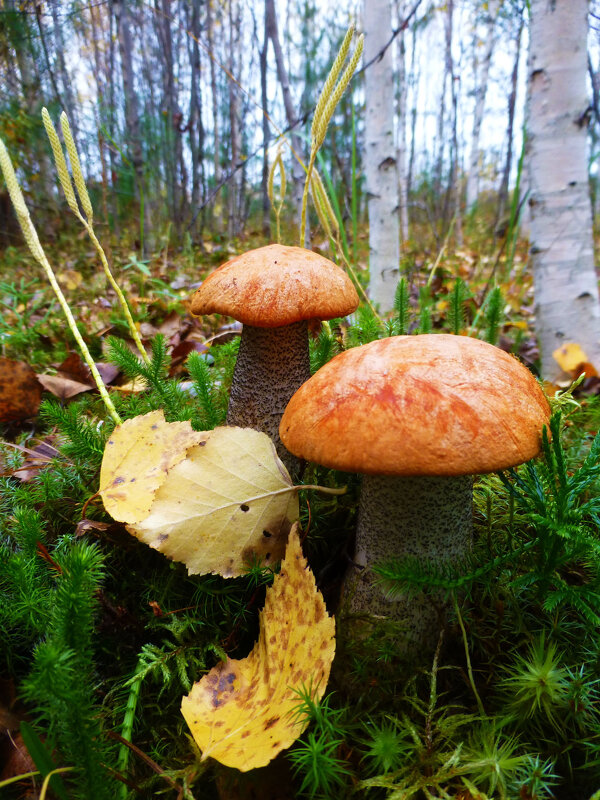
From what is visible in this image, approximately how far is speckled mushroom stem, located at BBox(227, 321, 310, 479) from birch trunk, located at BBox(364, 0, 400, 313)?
1.99 m

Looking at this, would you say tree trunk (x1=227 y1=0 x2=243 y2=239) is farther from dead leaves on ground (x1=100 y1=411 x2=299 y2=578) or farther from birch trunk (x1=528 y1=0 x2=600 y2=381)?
dead leaves on ground (x1=100 y1=411 x2=299 y2=578)

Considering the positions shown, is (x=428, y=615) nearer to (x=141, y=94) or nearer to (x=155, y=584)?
(x=155, y=584)

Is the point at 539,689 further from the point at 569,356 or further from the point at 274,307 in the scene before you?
the point at 569,356

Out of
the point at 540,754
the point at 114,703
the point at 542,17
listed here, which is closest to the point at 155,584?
the point at 114,703

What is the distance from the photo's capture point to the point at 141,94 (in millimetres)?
13047

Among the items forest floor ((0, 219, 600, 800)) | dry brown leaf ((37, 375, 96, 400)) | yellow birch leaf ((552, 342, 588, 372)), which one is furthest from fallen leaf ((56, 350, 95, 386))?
yellow birch leaf ((552, 342, 588, 372))

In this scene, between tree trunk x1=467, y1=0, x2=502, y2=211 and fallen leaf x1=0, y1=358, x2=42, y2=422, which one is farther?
tree trunk x1=467, y1=0, x2=502, y2=211

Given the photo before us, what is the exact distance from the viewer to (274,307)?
3.92ft

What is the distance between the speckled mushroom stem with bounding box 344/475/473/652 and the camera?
1.09m

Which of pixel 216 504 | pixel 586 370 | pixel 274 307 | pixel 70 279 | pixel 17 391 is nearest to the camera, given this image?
pixel 216 504

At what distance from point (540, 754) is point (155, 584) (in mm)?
878

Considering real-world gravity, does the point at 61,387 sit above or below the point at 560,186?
below

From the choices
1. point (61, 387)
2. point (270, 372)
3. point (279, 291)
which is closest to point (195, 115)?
point (61, 387)

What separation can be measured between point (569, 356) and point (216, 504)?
2.18 m
